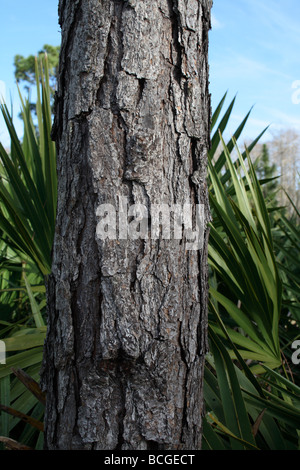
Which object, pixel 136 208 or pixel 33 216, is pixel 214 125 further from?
pixel 136 208

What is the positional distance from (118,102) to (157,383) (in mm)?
723

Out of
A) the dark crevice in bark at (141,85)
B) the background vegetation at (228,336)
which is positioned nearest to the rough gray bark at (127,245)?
the dark crevice in bark at (141,85)

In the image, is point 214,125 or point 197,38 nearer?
point 197,38

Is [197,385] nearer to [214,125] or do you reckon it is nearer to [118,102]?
[118,102]

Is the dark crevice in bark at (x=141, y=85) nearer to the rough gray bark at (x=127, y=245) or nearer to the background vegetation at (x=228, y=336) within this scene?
the rough gray bark at (x=127, y=245)

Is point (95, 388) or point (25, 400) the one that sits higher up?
point (95, 388)

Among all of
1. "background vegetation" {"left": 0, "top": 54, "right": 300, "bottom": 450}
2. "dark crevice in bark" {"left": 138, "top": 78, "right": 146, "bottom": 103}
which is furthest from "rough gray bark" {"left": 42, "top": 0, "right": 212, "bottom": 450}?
"background vegetation" {"left": 0, "top": 54, "right": 300, "bottom": 450}

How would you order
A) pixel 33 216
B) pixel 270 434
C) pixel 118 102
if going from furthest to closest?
pixel 33 216
pixel 270 434
pixel 118 102

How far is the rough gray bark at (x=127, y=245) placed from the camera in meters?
1.01

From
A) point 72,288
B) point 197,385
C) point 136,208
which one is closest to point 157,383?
point 197,385

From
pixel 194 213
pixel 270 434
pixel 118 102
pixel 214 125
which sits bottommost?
pixel 270 434

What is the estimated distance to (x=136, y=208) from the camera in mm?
1018

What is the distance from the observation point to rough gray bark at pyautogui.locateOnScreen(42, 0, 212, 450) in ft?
3.33

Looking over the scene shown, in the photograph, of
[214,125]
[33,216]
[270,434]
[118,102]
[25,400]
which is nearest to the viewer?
[118,102]
